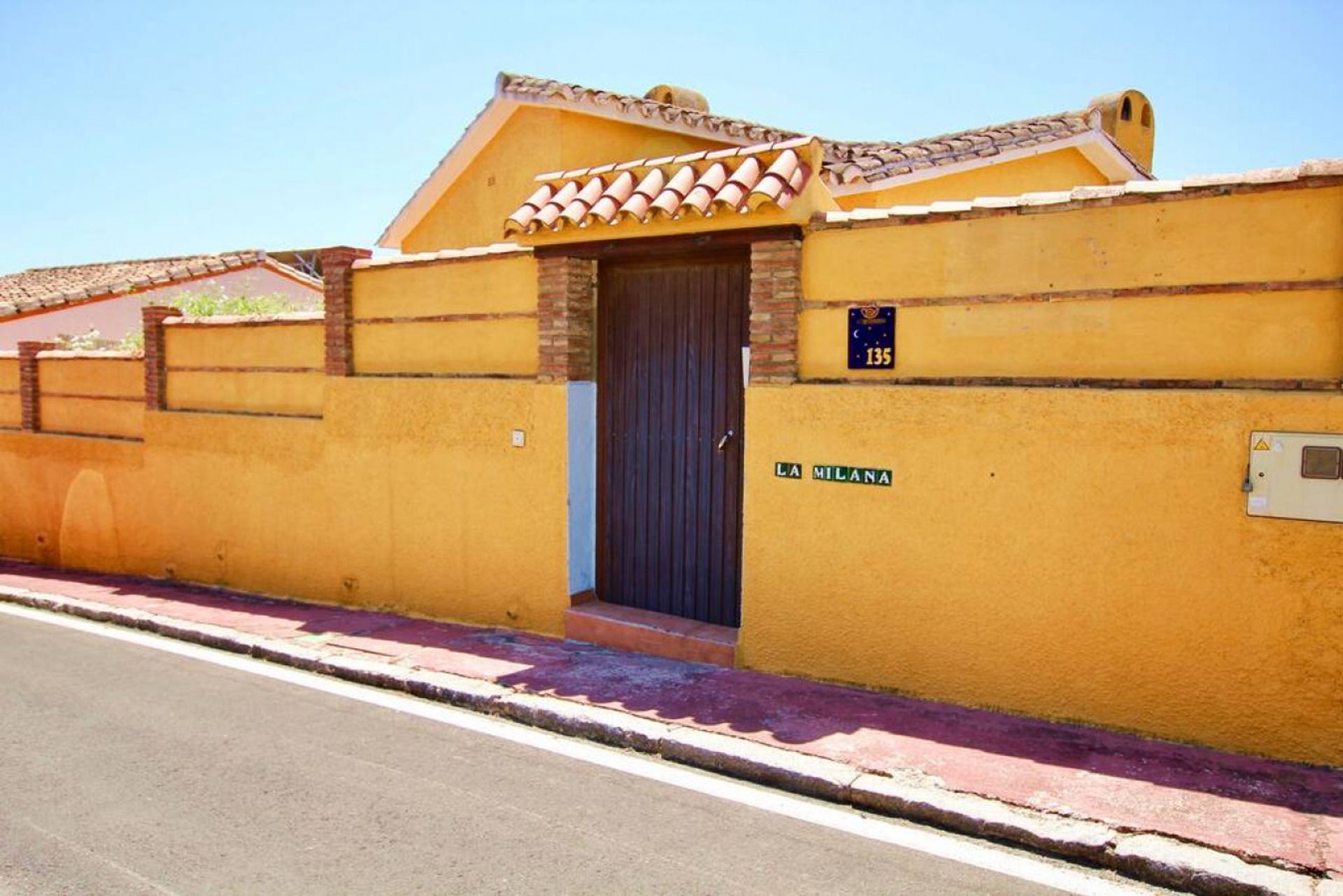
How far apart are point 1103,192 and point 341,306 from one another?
699cm

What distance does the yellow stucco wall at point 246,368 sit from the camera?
10.2 m

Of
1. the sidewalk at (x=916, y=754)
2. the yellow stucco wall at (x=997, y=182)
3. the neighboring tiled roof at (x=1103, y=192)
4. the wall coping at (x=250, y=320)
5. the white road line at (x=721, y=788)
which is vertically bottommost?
the white road line at (x=721, y=788)

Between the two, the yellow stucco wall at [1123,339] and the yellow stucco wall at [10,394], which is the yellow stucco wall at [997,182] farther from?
the yellow stucco wall at [10,394]

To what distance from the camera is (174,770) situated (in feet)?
18.1

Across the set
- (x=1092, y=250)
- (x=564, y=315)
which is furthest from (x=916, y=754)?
(x=564, y=315)

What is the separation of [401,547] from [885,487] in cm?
495

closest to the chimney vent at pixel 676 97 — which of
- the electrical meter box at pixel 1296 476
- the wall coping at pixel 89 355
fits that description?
the wall coping at pixel 89 355

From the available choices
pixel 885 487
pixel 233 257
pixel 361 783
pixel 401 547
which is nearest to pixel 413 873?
pixel 361 783

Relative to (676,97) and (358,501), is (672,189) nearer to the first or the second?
(358,501)

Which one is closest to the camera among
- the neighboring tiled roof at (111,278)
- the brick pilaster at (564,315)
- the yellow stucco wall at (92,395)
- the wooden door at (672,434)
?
the wooden door at (672,434)

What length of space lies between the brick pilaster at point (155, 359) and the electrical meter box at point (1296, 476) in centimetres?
1132

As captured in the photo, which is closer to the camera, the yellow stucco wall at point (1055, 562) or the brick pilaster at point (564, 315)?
the yellow stucco wall at point (1055, 562)

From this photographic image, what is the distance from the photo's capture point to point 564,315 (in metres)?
7.95

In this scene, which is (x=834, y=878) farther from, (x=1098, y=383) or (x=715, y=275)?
(x=715, y=275)
